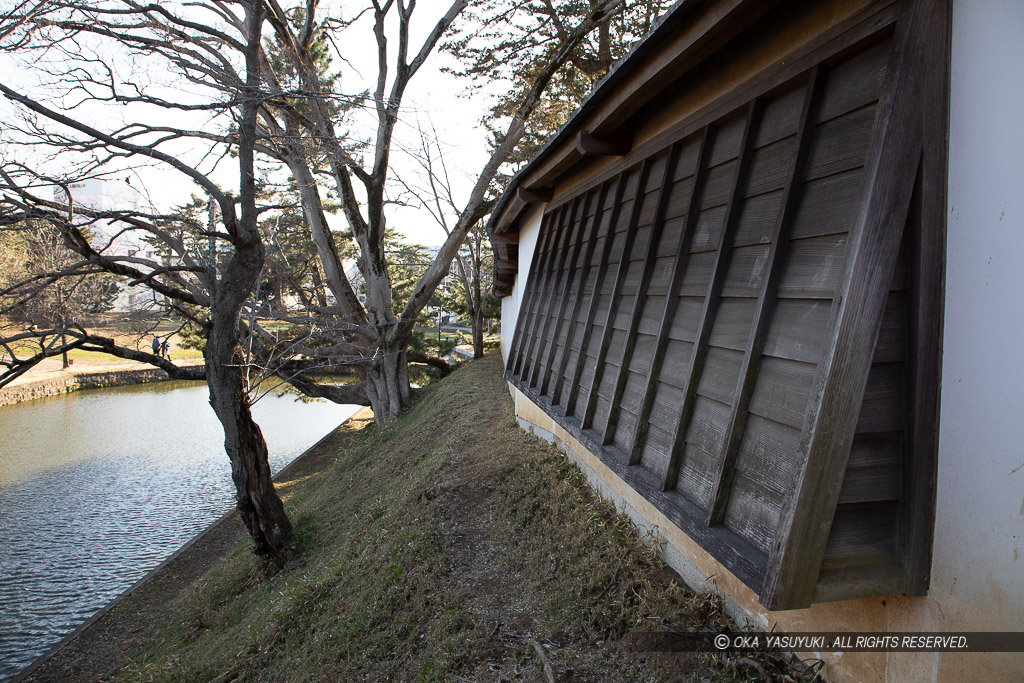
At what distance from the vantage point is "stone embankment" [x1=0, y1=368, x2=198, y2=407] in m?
23.4

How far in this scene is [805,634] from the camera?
2.28 metres

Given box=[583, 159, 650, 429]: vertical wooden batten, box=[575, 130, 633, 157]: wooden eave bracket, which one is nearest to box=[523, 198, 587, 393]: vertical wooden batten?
box=[575, 130, 633, 157]: wooden eave bracket

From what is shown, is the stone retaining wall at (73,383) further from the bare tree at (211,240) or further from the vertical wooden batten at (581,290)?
the vertical wooden batten at (581,290)

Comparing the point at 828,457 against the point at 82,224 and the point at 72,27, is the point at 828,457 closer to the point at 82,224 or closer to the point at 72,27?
the point at 82,224

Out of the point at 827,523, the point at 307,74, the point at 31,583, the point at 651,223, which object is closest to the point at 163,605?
the point at 31,583

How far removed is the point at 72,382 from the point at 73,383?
64 millimetres

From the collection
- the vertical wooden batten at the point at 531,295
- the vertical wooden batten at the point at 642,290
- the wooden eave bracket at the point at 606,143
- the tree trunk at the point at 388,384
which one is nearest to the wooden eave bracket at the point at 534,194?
the vertical wooden batten at the point at 531,295

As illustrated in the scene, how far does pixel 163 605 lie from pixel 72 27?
26.7ft

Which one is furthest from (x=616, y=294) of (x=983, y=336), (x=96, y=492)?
(x=96, y=492)

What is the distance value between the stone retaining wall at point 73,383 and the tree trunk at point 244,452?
836 inches

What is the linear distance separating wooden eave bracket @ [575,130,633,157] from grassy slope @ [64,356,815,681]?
274cm

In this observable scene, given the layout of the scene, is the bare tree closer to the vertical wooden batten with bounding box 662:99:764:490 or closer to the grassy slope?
the grassy slope

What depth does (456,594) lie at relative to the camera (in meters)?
3.99

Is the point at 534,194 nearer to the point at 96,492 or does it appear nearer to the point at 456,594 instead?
the point at 456,594
